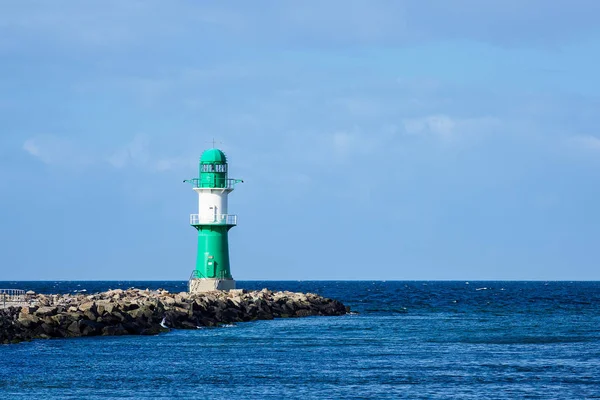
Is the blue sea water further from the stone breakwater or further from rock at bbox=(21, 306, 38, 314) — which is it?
rock at bbox=(21, 306, 38, 314)

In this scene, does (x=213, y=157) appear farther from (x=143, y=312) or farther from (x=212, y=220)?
(x=143, y=312)

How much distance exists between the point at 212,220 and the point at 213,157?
3087mm

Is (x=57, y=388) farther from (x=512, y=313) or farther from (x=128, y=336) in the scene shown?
(x=512, y=313)

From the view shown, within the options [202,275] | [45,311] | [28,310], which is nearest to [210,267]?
[202,275]

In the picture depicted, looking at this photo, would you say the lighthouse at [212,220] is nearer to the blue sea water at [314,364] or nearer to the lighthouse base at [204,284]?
the lighthouse base at [204,284]

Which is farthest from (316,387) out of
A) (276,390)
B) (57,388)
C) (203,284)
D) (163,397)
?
(203,284)

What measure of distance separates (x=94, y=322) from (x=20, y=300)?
891 centimetres

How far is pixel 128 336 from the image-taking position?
1464 inches

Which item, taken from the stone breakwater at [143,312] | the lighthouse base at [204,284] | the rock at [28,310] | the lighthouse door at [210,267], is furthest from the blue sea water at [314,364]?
the lighthouse base at [204,284]

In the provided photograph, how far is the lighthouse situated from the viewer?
48812mm

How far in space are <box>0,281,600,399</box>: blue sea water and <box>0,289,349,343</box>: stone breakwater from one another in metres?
1.13

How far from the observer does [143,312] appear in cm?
4028

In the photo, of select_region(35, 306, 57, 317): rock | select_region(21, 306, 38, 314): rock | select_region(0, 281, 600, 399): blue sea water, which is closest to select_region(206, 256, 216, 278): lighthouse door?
select_region(0, 281, 600, 399): blue sea water

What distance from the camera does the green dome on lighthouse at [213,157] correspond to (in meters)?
49.3
